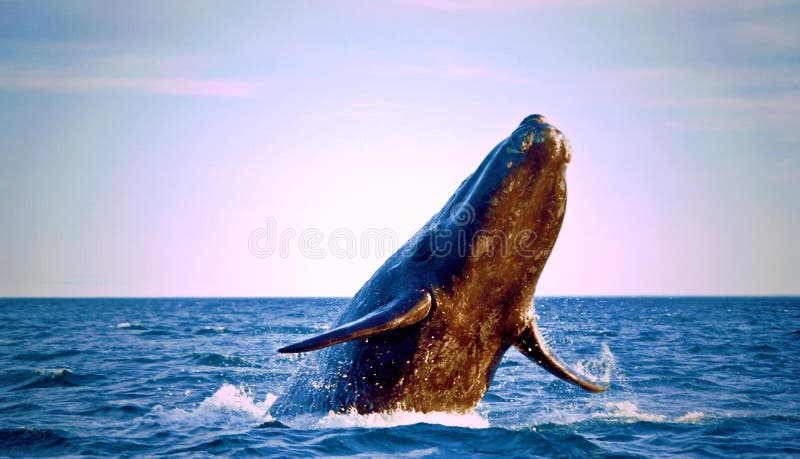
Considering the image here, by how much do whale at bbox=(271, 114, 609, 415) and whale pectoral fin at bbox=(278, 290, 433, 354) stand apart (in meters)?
0.01

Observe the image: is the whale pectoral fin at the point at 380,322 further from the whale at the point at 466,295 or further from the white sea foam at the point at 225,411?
the white sea foam at the point at 225,411

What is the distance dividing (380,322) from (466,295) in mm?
1067

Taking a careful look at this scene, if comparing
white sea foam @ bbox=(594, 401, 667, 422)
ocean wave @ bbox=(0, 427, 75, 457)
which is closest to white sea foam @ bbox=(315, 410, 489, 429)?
ocean wave @ bbox=(0, 427, 75, 457)

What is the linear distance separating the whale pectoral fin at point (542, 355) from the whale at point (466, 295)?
1 cm

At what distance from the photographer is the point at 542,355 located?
788 centimetres

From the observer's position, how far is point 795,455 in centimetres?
855

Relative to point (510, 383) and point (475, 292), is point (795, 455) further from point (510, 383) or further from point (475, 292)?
point (510, 383)

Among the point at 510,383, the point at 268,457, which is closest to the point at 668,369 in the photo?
the point at 510,383

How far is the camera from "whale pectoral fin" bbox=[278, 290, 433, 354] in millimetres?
6434

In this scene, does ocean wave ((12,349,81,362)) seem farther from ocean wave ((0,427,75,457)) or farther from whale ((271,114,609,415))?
whale ((271,114,609,415))

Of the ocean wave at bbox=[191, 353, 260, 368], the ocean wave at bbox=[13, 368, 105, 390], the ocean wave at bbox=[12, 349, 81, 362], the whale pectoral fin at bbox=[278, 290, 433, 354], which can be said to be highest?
the whale pectoral fin at bbox=[278, 290, 433, 354]

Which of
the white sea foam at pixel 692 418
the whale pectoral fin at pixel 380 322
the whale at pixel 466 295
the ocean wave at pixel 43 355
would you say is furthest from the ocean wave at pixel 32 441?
the ocean wave at pixel 43 355

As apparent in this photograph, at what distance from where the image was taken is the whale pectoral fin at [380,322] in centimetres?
643

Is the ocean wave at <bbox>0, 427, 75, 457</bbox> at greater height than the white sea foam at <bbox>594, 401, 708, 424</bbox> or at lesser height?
lesser
